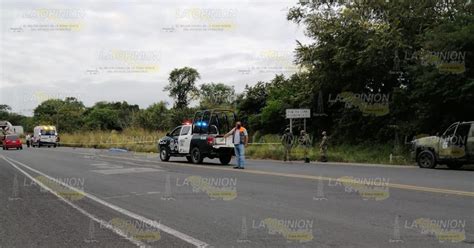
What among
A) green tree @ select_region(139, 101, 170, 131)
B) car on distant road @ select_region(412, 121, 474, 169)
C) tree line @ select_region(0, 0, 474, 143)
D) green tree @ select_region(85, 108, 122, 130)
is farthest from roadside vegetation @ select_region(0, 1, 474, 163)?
green tree @ select_region(85, 108, 122, 130)

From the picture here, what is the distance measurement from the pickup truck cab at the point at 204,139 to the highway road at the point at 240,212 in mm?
6336

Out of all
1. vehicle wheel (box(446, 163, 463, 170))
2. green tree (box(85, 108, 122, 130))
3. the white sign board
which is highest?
green tree (box(85, 108, 122, 130))

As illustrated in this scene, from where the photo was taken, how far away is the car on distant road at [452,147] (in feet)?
65.4

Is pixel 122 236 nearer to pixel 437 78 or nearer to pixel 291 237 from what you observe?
pixel 291 237

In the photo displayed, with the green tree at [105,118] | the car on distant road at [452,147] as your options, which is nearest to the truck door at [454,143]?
the car on distant road at [452,147]

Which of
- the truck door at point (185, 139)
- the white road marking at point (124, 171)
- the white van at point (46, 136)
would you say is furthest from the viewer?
the white van at point (46, 136)

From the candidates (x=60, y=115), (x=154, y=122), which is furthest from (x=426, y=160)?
(x=60, y=115)

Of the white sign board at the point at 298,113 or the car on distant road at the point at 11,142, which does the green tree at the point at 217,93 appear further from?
the white sign board at the point at 298,113

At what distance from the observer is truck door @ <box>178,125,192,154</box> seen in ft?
75.5

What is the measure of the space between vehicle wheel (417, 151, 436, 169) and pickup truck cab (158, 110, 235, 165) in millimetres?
7997

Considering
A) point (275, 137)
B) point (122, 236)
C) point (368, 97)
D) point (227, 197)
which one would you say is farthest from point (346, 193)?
point (275, 137)

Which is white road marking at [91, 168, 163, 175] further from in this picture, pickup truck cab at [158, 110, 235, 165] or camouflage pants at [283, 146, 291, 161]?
camouflage pants at [283, 146, 291, 161]

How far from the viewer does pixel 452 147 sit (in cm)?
2014

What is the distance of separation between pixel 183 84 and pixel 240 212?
3353 inches
